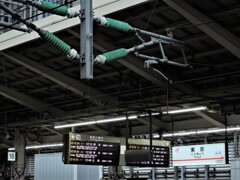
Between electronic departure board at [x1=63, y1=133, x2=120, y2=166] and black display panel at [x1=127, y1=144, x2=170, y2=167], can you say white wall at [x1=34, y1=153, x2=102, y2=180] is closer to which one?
black display panel at [x1=127, y1=144, x2=170, y2=167]

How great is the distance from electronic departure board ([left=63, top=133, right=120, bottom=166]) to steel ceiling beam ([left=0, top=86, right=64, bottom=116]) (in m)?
5.02

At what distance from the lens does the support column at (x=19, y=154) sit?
24134 millimetres

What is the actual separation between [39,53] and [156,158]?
4964 mm

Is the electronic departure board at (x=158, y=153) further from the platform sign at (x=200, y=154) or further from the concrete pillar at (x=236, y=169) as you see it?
the concrete pillar at (x=236, y=169)

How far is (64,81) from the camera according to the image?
16844 mm

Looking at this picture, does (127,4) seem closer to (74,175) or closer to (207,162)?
(207,162)

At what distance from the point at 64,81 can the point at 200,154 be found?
5.12m

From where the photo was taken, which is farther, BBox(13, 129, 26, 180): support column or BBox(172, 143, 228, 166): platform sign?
BBox(13, 129, 26, 180): support column

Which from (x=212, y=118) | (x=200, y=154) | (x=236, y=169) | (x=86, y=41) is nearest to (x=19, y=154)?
(x=212, y=118)

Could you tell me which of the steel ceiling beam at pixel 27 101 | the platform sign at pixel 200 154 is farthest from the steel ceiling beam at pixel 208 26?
the steel ceiling beam at pixel 27 101

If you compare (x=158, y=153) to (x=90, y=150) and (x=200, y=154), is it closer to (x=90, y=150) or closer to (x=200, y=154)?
(x=200, y=154)

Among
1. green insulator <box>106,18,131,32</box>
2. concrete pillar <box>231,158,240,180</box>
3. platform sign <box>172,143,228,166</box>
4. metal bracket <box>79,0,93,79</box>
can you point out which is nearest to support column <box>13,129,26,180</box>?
platform sign <box>172,143,228,166</box>

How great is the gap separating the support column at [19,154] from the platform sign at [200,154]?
30.2 ft

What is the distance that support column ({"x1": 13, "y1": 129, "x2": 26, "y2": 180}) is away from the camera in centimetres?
2413
